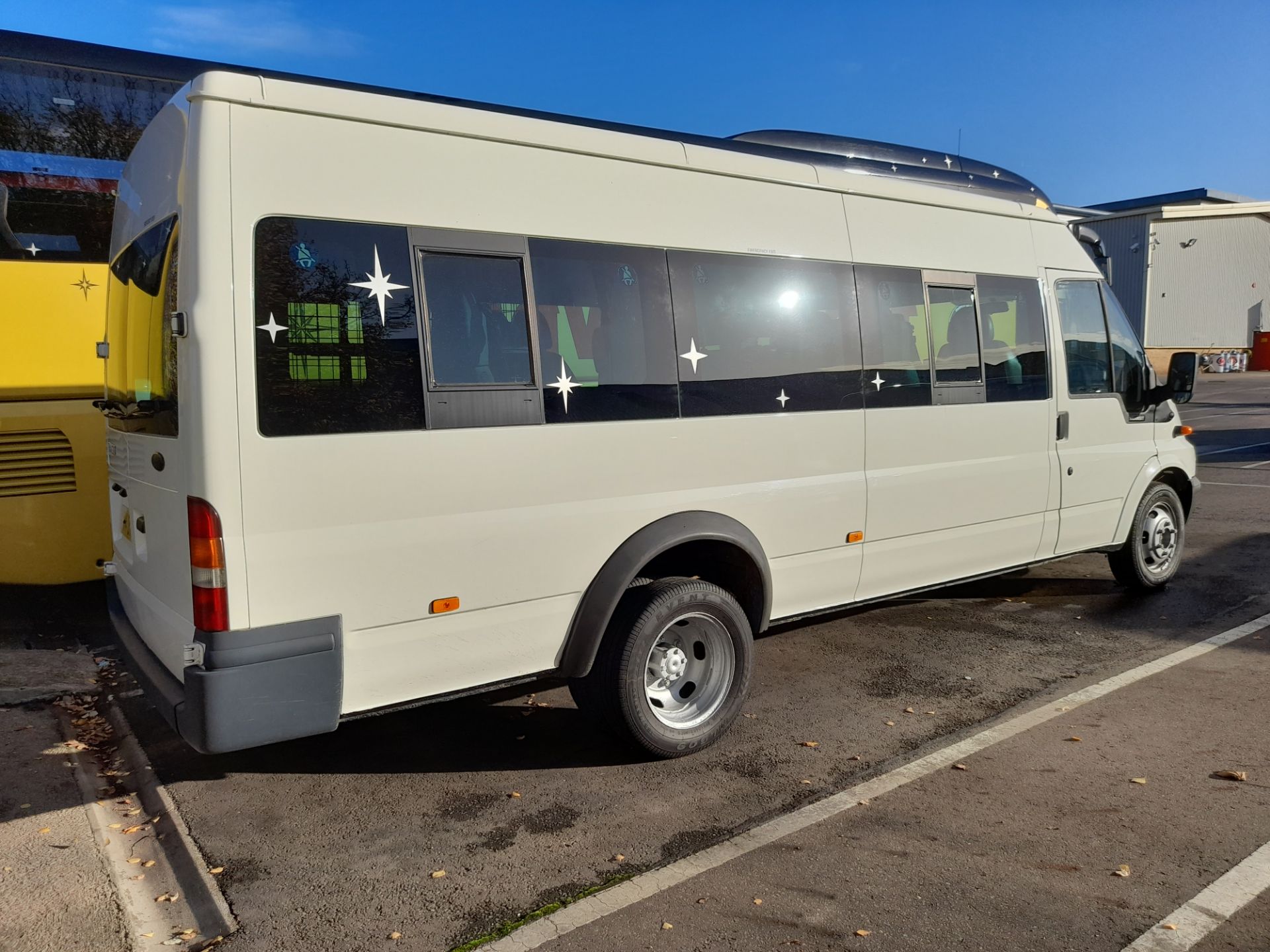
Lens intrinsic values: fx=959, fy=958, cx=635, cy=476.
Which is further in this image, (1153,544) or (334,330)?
(1153,544)

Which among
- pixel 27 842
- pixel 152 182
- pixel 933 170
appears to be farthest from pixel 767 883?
pixel 933 170

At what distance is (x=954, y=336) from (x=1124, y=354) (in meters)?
1.87

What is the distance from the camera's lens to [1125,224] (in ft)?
135

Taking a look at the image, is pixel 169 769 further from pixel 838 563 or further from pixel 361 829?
pixel 838 563

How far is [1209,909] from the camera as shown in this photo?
3.04 metres

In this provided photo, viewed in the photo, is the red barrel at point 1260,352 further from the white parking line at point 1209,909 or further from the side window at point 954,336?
the white parking line at point 1209,909

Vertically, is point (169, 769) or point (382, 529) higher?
point (382, 529)

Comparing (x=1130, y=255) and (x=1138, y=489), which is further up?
(x=1130, y=255)

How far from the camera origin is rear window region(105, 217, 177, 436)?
339cm

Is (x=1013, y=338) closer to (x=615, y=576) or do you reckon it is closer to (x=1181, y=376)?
(x=1181, y=376)

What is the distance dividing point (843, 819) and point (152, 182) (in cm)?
357

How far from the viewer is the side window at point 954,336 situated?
530cm

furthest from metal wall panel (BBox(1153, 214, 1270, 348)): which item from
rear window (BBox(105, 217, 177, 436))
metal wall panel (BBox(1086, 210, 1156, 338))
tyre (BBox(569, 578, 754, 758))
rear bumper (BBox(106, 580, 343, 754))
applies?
rear bumper (BBox(106, 580, 343, 754))

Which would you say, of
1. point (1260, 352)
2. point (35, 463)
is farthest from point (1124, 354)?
point (1260, 352)
